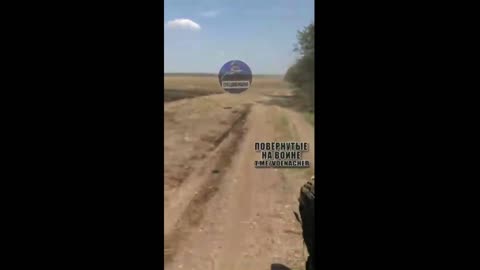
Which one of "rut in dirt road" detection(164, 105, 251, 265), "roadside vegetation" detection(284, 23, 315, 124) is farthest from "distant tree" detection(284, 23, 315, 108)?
"rut in dirt road" detection(164, 105, 251, 265)

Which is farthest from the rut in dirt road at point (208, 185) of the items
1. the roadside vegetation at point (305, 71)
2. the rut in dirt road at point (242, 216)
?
the roadside vegetation at point (305, 71)

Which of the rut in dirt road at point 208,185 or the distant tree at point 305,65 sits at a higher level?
the distant tree at point 305,65

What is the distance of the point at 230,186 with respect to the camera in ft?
6.42

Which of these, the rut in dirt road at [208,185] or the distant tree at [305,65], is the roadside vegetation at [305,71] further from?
the rut in dirt road at [208,185]

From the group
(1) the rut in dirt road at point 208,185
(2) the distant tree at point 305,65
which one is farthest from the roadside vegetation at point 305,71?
(1) the rut in dirt road at point 208,185

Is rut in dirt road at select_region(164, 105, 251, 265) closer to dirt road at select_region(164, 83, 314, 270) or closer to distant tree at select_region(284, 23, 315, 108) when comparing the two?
dirt road at select_region(164, 83, 314, 270)

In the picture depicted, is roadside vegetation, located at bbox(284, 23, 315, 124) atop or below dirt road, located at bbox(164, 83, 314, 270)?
atop

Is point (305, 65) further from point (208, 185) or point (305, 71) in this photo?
point (208, 185)

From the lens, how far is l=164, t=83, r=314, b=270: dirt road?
1897mm

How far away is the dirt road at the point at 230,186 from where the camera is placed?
1.90 metres

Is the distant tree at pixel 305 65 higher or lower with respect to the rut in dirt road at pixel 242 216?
higher
